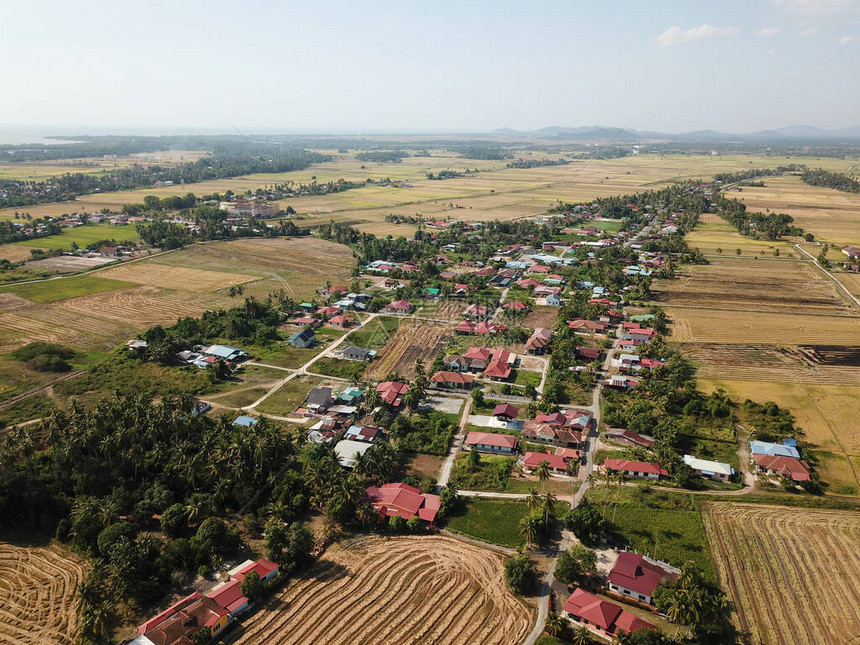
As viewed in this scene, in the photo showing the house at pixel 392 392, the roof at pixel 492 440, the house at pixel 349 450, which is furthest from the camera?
the house at pixel 392 392

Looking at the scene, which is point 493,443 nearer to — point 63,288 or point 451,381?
point 451,381

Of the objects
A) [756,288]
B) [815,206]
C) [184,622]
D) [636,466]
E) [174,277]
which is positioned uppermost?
[815,206]

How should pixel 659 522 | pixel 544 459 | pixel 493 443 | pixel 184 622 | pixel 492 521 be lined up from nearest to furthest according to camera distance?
1. pixel 184 622
2. pixel 659 522
3. pixel 492 521
4. pixel 544 459
5. pixel 493 443

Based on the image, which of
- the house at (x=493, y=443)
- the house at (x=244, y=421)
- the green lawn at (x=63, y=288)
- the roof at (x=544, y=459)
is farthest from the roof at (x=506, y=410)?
the green lawn at (x=63, y=288)

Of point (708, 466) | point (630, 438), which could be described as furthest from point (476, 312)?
point (708, 466)

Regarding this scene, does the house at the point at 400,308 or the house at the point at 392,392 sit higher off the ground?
the house at the point at 400,308

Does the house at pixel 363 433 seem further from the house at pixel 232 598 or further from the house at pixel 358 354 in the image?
the house at pixel 232 598

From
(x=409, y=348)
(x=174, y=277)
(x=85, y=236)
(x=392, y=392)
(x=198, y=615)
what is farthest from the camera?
(x=85, y=236)
